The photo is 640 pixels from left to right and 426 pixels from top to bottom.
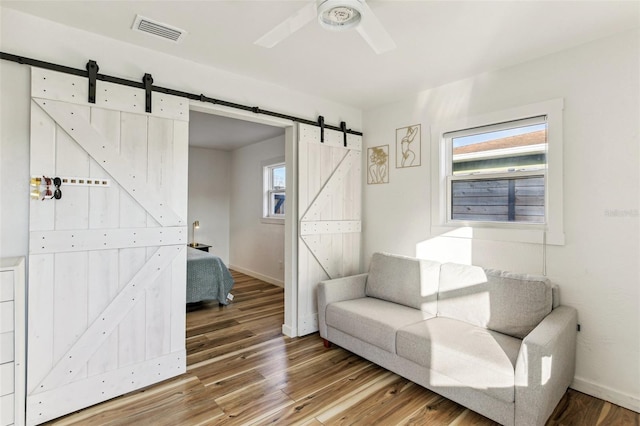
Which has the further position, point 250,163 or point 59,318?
point 250,163

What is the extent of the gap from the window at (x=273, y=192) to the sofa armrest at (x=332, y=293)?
9.05 ft

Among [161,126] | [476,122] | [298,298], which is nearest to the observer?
[161,126]

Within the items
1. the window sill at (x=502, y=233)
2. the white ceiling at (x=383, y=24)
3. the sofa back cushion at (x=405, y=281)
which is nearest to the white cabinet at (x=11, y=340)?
the white ceiling at (x=383, y=24)

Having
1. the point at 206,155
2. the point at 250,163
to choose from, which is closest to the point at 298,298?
the point at 250,163

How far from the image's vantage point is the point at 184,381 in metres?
2.46

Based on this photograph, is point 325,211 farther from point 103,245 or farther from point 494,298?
point 103,245

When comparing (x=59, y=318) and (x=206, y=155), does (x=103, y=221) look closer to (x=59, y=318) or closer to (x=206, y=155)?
(x=59, y=318)

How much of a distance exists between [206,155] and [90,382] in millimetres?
5106

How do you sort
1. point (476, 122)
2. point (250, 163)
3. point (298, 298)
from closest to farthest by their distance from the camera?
point (476, 122) < point (298, 298) < point (250, 163)

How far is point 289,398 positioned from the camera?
227 cm

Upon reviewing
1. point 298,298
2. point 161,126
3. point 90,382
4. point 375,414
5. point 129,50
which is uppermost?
point 129,50

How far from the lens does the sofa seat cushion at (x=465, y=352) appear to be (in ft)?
6.20

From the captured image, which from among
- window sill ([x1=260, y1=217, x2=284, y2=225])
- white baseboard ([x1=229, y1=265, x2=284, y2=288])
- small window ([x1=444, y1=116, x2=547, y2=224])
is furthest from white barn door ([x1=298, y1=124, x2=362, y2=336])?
white baseboard ([x1=229, y1=265, x2=284, y2=288])

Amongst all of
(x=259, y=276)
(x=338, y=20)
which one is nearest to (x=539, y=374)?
(x=338, y=20)
